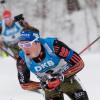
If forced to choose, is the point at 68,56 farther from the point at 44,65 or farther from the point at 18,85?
the point at 18,85

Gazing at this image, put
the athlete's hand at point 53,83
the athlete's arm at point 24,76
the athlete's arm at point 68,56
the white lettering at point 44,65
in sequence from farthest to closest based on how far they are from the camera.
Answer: the athlete's arm at point 24,76 → the white lettering at point 44,65 → the athlete's arm at point 68,56 → the athlete's hand at point 53,83

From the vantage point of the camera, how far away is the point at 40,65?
5.67m

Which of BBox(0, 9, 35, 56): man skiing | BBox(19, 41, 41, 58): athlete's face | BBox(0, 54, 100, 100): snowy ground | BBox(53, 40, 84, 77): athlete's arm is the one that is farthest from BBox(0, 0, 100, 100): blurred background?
BBox(19, 41, 41, 58): athlete's face

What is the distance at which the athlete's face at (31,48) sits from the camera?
5391mm

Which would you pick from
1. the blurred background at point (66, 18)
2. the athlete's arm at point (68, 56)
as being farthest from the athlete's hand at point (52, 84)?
the blurred background at point (66, 18)

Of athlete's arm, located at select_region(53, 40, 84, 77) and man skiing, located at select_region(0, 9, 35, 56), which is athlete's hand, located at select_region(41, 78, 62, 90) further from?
man skiing, located at select_region(0, 9, 35, 56)

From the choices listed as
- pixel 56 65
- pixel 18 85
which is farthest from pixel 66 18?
pixel 56 65

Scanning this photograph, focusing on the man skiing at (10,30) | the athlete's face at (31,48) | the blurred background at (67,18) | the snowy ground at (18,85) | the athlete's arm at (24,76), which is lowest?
the blurred background at (67,18)

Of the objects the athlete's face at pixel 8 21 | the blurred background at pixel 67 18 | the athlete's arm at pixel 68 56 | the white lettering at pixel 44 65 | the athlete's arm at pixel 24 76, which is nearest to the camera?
the athlete's arm at pixel 68 56

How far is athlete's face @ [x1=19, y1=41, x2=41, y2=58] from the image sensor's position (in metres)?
5.39

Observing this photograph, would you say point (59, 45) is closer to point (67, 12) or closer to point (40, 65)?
point (40, 65)

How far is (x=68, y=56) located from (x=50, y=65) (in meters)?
0.24

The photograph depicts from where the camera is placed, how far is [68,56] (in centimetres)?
559

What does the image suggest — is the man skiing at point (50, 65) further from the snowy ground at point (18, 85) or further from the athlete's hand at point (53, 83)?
the snowy ground at point (18, 85)
